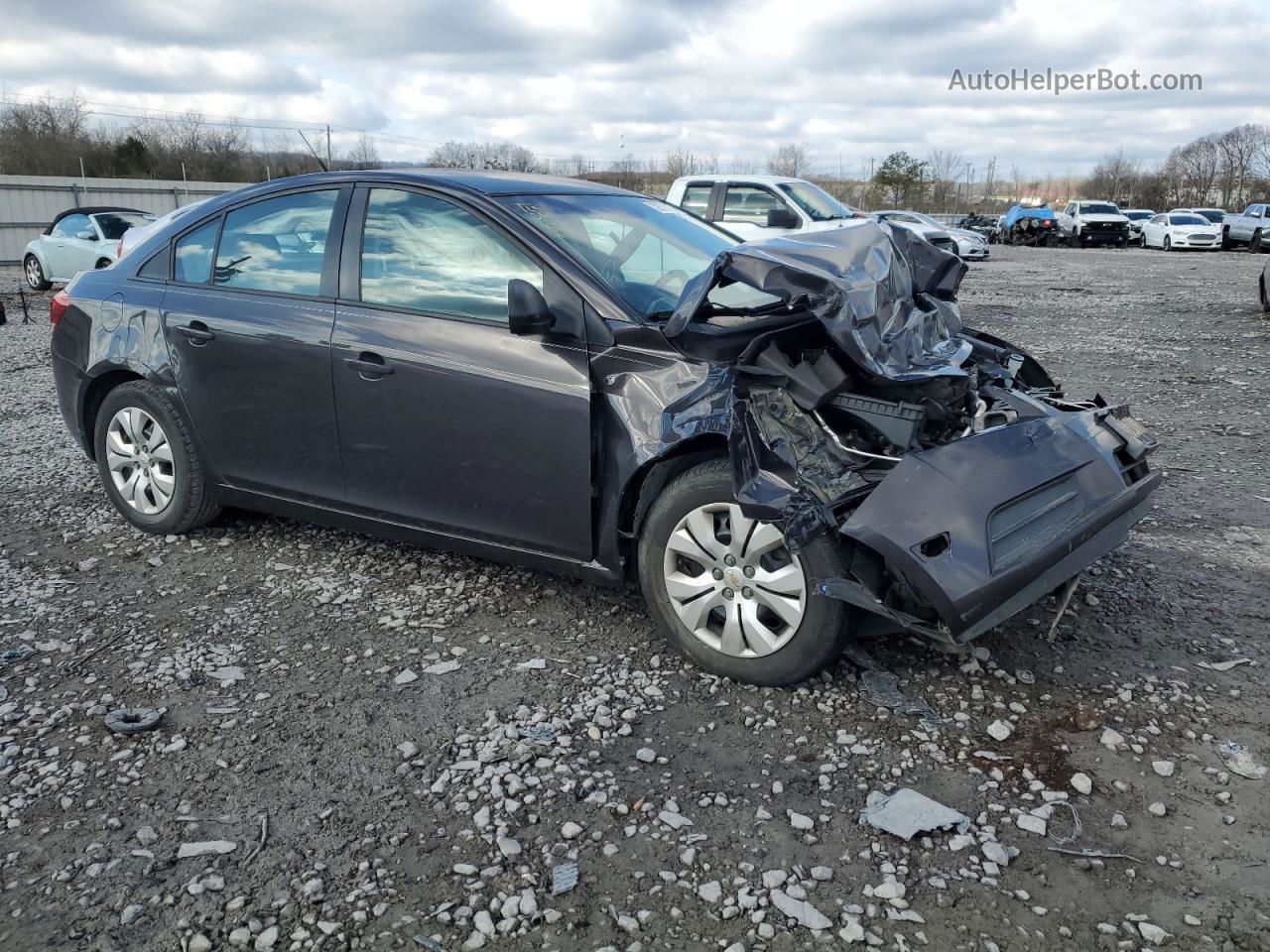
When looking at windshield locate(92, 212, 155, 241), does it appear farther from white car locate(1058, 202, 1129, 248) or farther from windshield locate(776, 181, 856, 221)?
white car locate(1058, 202, 1129, 248)

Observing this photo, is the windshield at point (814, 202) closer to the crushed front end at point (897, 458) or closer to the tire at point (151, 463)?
the tire at point (151, 463)

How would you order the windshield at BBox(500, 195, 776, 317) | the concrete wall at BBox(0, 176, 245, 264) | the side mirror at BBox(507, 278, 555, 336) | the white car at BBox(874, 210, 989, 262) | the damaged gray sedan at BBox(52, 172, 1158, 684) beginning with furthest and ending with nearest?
the white car at BBox(874, 210, 989, 262)
the concrete wall at BBox(0, 176, 245, 264)
the windshield at BBox(500, 195, 776, 317)
the side mirror at BBox(507, 278, 555, 336)
the damaged gray sedan at BBox(52, 172, 1158, 684)

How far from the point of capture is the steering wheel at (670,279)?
4.05 m

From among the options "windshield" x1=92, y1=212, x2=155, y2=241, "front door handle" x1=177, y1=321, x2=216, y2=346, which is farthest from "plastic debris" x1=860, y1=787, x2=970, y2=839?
"windshield" x1=92, y1=212, x2=155, y2=241

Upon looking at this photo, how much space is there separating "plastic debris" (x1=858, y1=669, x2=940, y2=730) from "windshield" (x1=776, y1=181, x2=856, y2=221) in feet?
37.2

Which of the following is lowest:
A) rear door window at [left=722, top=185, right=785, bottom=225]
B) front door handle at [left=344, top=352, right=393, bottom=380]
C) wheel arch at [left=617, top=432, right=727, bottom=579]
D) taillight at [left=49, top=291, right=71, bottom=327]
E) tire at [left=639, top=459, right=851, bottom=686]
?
tire at [left=639, top=459, right=851, bottom=686]

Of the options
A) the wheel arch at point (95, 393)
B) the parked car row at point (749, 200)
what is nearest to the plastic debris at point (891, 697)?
the wheel arch at point (95, 393)

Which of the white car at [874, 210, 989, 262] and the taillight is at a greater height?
the white car at [874, 210, 989, 262]

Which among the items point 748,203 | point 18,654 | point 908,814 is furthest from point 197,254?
point 748,203

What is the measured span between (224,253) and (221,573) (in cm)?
150

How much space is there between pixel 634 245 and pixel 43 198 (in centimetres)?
2744

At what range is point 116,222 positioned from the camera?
693 inches

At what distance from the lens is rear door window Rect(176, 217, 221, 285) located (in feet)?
15.8

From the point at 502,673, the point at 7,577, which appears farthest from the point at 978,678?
the point at 7,577
